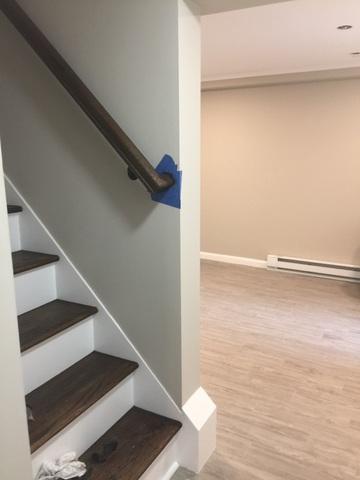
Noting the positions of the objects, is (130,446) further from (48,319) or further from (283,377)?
(283,377)

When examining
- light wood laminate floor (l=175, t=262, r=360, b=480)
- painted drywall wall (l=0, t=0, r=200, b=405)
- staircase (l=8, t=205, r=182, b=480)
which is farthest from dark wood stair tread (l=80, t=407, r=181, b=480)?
light wood laminate floor (l=175, t=262, r=360, b=480)

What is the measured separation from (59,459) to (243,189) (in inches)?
143

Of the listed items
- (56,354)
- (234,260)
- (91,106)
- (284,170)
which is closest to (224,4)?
(91,106)

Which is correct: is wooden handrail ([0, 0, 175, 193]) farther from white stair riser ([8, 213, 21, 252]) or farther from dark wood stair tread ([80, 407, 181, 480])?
dark wood stair tread ([80, 407, 181, 480])

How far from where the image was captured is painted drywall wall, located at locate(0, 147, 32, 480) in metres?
0.89

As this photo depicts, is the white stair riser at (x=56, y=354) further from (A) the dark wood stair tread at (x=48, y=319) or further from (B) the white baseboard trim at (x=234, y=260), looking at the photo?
(B) the white baseboard trim at (x=234, y=260)

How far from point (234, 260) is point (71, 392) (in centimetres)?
346

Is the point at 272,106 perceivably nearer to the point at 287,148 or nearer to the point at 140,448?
the point at 287,148

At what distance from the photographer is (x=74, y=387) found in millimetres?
1581

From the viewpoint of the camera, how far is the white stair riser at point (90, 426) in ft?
4.57

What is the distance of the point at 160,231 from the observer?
1.57 metres

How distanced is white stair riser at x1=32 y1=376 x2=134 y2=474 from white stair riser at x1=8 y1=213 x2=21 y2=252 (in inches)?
30.7

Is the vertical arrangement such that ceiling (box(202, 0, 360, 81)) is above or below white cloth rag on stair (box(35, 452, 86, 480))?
above

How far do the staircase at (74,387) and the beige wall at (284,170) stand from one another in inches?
121
